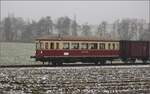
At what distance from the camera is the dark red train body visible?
35500mm

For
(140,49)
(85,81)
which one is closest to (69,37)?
(140,49)

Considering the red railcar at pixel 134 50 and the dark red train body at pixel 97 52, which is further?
the red railcar at pixel 134 50

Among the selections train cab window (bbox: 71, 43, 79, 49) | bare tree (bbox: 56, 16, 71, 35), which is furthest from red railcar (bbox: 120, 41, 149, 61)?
bare tree (bbox: 56, 16, 71, 35)

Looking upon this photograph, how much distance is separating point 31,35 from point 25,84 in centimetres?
10568

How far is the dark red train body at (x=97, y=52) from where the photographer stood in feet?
116

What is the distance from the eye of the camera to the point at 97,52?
1474 inches

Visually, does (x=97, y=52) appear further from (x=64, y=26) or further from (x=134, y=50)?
(x=64, y=26)

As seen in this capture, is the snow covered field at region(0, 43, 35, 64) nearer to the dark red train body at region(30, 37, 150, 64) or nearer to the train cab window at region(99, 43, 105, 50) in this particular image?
the dark red train body at region(30, 37, 150, 64)

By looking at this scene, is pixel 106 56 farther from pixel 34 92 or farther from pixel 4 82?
pixel 34 92

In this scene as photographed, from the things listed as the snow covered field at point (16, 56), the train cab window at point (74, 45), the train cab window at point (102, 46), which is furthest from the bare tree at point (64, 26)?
the train cab window at point (74, 45)

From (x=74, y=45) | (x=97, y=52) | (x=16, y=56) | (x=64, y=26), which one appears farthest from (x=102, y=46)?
(x=64, y=26)

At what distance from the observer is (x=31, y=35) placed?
125250 mm

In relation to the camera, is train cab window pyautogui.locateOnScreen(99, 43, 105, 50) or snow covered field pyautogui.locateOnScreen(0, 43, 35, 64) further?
snow covered field pyautogui.locateOnScreen(0, 43, 35, 64)

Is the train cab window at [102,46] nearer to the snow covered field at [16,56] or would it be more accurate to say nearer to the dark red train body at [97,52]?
the dark red train body at [97,52]
